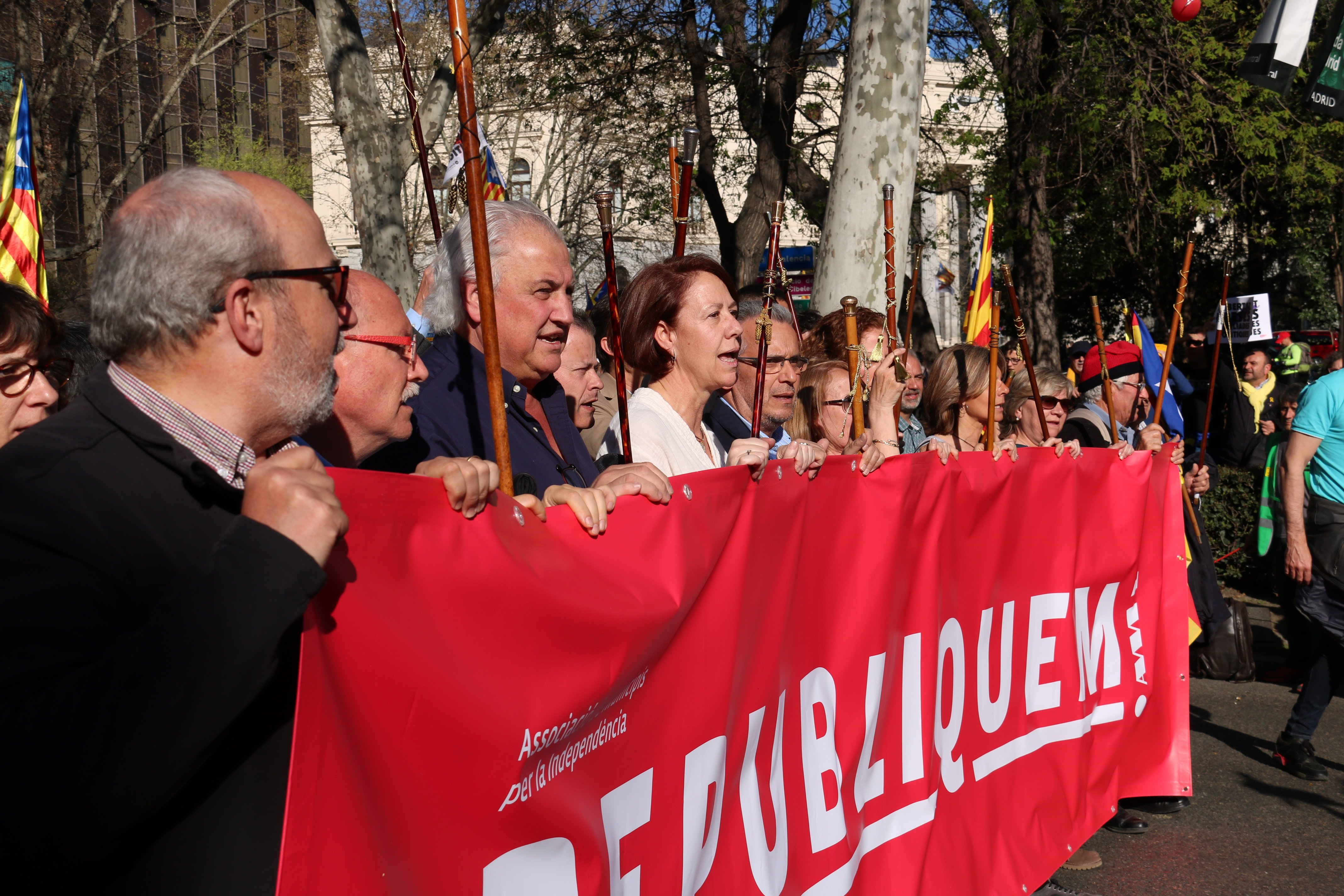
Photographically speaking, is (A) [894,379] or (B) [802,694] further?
(A) [894,379]

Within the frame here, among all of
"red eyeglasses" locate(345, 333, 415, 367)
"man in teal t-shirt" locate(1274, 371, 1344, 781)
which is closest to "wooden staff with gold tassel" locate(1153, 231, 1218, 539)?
"man in teal t-shirt" locate(1274, 371, 1344, 781)

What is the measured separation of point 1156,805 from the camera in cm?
502

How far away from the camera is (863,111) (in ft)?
19.1

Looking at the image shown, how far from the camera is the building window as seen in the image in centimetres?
2298

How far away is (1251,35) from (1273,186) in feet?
6.15

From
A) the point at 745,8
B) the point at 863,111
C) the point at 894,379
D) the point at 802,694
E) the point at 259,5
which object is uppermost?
the point at 259,5

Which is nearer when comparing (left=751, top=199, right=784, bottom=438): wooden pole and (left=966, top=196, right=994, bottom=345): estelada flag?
(left=751, top=199, right=784, bottom=438): wooden pole

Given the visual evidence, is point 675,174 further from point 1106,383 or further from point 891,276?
point 1106,383

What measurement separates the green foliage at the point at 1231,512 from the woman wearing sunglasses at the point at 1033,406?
528 centimetres

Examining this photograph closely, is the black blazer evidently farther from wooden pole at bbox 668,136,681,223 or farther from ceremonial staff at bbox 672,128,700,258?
wooden pole at bbox 668,136,681,223

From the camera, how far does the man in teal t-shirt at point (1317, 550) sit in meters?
5.40

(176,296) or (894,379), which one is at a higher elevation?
(176,296)

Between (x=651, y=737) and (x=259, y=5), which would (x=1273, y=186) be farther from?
(x=259, y=5)

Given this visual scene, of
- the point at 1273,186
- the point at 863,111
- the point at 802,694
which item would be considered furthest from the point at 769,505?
the point at 1273,186
